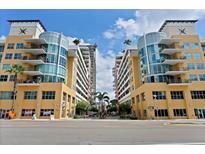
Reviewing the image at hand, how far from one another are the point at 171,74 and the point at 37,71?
28.1 metres

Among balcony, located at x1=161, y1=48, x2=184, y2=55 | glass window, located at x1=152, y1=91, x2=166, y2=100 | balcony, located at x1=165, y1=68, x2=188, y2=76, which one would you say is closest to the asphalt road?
glass window, located at x1=152, y1=91, x2=166, y2=100

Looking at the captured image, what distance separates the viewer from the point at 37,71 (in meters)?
35.2

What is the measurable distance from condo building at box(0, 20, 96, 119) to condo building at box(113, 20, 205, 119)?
16971mm

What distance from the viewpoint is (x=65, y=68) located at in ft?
133

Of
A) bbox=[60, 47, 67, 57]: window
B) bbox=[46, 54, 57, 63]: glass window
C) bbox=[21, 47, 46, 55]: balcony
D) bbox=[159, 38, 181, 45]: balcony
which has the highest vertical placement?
bbox=[159, 38, 181, 45]: balcony

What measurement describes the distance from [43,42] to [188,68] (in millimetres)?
31788

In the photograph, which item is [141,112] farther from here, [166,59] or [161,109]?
Result: [166,59]

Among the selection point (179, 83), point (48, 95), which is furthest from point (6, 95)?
point (179, 83)

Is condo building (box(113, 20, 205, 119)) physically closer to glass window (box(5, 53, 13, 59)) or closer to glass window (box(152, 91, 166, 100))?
glass window (box(152, 91, 166, 100))

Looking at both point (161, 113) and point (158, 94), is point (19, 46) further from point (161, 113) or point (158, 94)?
point (161, 113)

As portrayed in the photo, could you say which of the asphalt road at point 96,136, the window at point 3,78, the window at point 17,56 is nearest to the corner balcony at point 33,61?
the window at point 17,56

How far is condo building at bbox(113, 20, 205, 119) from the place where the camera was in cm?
3284

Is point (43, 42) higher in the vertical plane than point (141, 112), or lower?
higher

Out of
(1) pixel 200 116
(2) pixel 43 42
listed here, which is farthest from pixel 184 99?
(2) pixel 43 42
